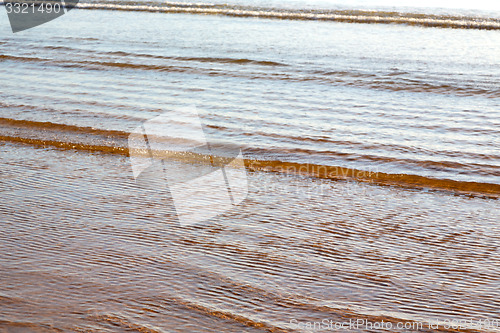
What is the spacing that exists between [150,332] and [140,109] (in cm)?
517

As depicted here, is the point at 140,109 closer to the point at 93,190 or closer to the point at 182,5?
the point at 93,190

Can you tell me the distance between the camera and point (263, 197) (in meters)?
5.16

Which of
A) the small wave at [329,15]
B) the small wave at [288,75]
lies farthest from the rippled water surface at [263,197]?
the small wave at [329,15]

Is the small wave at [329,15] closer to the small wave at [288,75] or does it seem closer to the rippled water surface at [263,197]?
the rippled water surface at [263,197]

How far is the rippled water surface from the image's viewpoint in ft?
11.4

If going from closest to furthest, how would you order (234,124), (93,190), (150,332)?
1. (150,332)
2. (93,190)
3. (234,124)

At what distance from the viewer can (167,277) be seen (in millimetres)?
3738

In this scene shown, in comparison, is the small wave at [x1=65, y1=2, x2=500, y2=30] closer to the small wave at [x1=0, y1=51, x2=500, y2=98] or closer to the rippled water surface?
the rippled water surface

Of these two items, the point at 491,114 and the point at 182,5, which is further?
the point at 182,5

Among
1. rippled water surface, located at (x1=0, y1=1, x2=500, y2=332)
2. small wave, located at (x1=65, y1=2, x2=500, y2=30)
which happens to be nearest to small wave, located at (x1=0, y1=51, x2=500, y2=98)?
rippled water surface, located at (x1=0, y1=1, x2=500, y2=332)

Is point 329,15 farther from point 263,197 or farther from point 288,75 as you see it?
point 263,197

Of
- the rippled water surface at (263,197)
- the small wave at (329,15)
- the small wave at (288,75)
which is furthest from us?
the small wave at (329,15)

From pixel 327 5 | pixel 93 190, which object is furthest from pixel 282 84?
pixel 327 5

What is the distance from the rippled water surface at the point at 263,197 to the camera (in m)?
3.48
